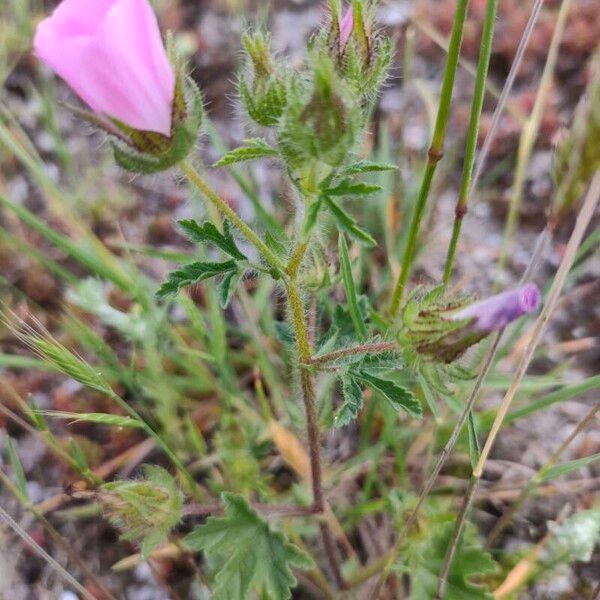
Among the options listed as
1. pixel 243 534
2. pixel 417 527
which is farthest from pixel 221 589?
pixel 417 527

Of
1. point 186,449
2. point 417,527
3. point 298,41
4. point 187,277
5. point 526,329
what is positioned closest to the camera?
point 187,277

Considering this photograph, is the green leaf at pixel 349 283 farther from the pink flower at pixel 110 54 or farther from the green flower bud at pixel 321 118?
the pink flower at pixel 110 54

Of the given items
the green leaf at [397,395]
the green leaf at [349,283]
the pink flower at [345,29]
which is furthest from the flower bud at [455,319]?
the pink flower at [345,29]

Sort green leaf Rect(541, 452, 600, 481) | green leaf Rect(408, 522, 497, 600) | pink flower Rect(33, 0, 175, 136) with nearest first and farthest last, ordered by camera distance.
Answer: pink flower Rect(33, 0, 175, 136), green leaf Rect(541, 452, 600, 481), green leaf Rect(408, 522, 497, 600)

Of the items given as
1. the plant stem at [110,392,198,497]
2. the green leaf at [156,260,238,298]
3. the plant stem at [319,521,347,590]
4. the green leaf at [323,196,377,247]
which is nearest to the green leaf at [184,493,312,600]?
the plant stem at [110,392,198,497]

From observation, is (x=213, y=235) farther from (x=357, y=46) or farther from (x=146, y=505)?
(x=146, y=505)

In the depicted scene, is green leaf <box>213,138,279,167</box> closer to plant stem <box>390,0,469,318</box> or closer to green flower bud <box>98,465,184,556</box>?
plant stem <box>390,0,469,318</box>

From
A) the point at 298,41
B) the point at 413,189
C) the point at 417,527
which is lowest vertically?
the point at 417,527

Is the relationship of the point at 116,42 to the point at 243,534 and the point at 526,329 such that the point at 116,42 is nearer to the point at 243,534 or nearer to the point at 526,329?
the point at 243,534
